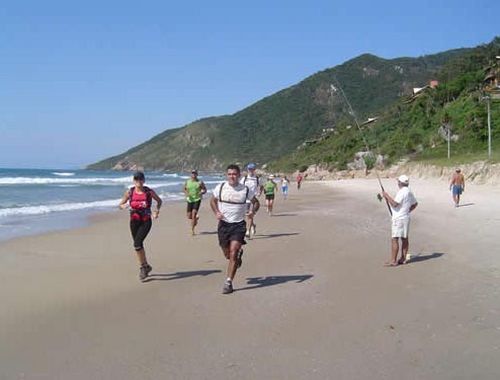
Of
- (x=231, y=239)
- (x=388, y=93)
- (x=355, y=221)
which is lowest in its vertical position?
(x=355, y=221)

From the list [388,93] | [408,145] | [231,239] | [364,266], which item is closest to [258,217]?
[364,266]

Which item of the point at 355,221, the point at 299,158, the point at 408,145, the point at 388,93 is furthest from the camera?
the point at 388,93

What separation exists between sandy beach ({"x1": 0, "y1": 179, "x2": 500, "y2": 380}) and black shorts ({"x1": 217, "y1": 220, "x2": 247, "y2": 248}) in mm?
661

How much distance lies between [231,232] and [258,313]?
1386 millimetres

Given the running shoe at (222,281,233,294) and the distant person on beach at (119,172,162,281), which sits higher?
the distant person on beach at (119,172,162,281)

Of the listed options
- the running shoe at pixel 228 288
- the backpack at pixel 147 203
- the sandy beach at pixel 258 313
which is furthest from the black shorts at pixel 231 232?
the backpack at pixel 147 203

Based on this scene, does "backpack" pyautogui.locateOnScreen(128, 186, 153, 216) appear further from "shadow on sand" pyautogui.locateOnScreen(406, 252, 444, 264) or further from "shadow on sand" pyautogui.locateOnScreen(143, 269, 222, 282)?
"shadow on sand" pyautogui.locateOnScreen(406, 252, 444, 264)

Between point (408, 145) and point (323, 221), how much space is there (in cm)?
4666

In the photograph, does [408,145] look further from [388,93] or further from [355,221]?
[388,93]

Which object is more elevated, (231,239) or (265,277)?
(231,239)

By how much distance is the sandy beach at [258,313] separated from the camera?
404cm

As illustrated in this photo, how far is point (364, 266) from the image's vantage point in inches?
311

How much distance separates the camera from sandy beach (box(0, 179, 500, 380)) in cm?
404

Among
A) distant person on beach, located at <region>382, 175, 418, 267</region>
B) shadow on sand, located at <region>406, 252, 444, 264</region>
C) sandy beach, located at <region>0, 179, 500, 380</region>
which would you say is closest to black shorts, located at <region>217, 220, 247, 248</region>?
sandy beach, located at <region>0, 179, 500, 380</region>
